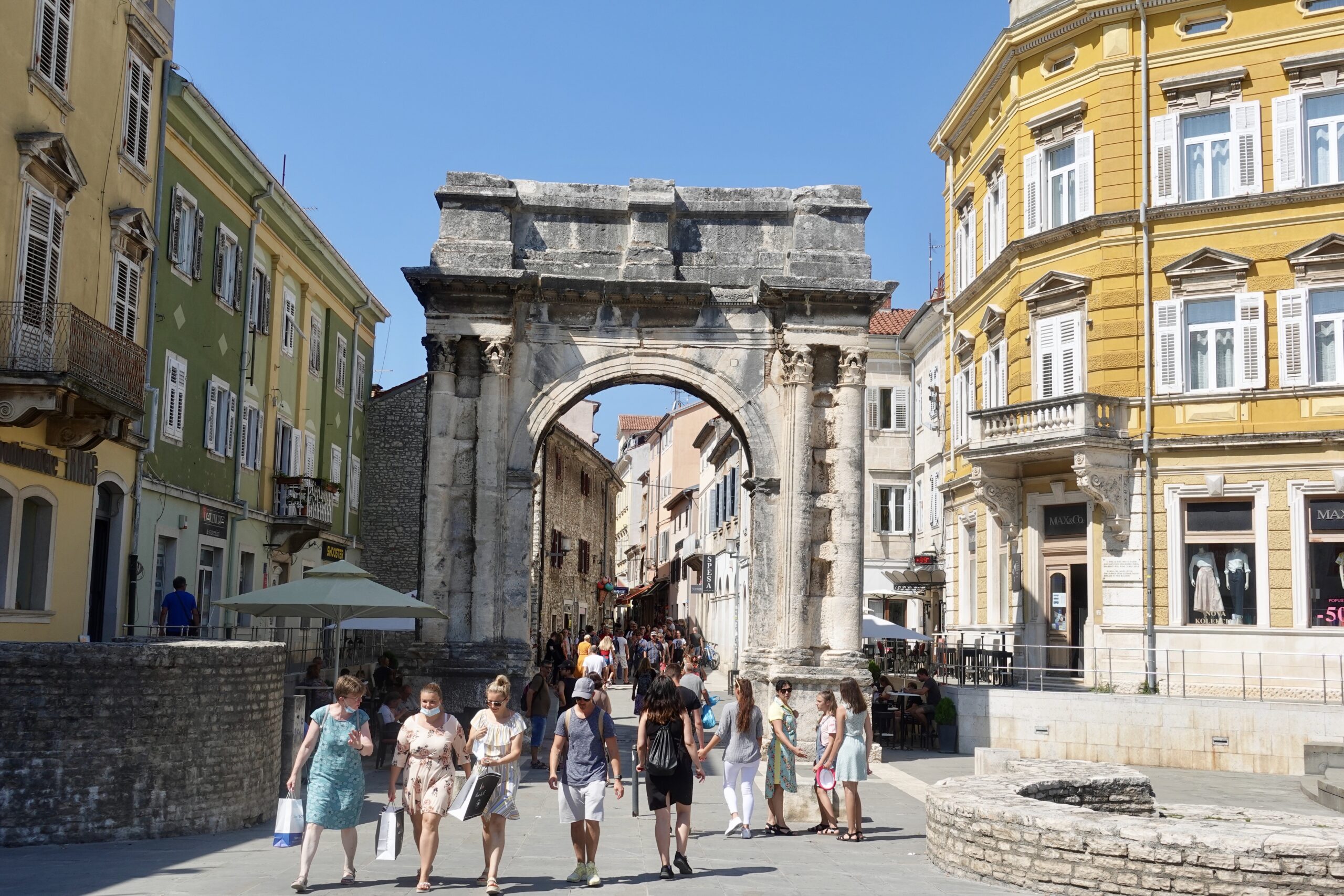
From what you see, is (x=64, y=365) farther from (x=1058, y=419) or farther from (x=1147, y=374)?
(x=1147, y=374)

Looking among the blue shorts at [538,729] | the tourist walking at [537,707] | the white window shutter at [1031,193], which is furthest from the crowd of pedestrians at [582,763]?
the white window shutter at [1031,193]

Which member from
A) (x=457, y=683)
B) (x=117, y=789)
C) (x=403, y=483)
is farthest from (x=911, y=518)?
(x=117, y=789)

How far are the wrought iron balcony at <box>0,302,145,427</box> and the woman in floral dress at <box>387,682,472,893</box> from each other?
984 centimetres

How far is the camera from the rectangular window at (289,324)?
106 feet

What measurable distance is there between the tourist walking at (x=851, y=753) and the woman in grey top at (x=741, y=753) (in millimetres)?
759

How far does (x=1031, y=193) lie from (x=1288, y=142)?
188 inches

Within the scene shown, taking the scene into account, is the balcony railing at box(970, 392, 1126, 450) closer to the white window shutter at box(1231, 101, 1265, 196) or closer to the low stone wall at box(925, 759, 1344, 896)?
the white window shutter at box(1231, 101, 1265, 196)

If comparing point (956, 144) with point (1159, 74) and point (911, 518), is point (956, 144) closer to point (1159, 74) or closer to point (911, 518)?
point (1159, 74)

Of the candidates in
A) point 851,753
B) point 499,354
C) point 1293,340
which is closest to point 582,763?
point 851,753

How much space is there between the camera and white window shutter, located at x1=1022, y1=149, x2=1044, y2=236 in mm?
25969

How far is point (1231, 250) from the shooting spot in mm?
23469

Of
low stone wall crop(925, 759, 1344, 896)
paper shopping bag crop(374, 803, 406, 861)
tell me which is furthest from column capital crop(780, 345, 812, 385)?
paper shopping bag crop(374, 803, 406, 861)

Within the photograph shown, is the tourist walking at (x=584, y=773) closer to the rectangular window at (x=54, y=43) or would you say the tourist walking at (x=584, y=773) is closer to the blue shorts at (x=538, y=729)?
the blue shorts at (x=538, y=729)

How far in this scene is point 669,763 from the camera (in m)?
11.2
